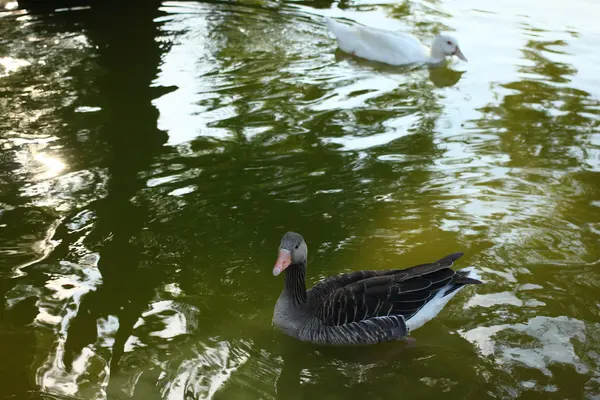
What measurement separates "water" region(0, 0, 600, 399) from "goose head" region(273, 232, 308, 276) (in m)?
0.58

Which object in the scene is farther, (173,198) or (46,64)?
(46,64)

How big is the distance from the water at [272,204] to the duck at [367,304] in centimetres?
15

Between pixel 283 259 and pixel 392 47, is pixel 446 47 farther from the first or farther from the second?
pixel 283 259

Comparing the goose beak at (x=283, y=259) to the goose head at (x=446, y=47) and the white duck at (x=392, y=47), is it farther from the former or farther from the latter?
the goose head at (x=446, y=47)

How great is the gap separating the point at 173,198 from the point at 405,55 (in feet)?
16.8

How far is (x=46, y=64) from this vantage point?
10.5 meters

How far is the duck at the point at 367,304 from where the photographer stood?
201 inches

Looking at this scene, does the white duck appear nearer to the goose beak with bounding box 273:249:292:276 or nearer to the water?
the water

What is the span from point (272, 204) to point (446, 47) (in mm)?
Result: 5004

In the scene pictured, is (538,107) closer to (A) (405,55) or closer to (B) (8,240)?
(A) (405,55)

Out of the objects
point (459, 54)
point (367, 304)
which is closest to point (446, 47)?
point (459, 54)

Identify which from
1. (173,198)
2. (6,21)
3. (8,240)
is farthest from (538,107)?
(6,21)

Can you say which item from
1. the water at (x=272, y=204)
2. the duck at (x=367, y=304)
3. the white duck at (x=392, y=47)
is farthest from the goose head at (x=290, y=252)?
the white duck at (x=392, y=47)

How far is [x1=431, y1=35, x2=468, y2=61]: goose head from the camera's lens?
1060 centimetres
